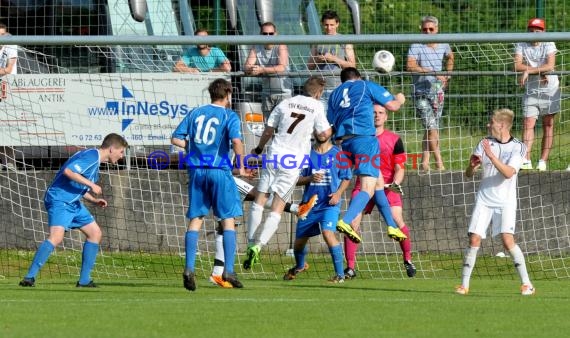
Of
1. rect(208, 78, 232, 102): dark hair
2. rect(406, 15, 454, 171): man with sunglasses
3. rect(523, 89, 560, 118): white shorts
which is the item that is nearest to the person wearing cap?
rect(523, 89, 560, 118): white shorts

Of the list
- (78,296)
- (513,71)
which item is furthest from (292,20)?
(78,296)

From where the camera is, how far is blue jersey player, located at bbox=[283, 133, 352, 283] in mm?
14109

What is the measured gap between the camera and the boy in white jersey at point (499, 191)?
11727 millimetres

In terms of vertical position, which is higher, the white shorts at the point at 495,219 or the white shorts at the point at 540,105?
the white shorts at the point at 540,105

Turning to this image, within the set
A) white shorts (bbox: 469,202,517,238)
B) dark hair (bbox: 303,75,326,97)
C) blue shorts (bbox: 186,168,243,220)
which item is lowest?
white shorts (bbox: 469,202,517,238)

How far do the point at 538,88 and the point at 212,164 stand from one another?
19.4 ft

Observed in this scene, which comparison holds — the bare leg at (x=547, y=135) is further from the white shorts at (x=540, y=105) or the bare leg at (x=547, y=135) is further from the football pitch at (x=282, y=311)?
the football pitch at (x=282, y=311)

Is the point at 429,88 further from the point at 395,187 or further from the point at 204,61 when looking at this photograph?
the point at 204,61

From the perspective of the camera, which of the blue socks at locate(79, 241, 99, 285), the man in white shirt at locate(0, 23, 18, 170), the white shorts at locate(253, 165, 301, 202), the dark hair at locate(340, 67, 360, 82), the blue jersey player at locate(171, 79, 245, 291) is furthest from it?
the man in white shirt at locate(0, 23, 18, 170)

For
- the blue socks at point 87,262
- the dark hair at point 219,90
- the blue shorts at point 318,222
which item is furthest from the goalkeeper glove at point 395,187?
the blue socks at point 87,262

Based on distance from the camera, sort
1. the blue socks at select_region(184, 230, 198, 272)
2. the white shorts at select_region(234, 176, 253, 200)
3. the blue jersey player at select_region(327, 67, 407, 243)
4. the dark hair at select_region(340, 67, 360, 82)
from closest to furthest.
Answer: the blue socks at select_region(184, 230, 198, 272) → the blue jersey player at select_region(327, 67, 407, 243) → the dark hair at select_region(340, 67, 360, 82) → the white shorts at select_region(234, 176, 253, 200)

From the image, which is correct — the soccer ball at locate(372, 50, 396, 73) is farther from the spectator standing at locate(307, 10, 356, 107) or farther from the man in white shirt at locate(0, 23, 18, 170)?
the man in white shirt at locate(0, 23, 18, 170)

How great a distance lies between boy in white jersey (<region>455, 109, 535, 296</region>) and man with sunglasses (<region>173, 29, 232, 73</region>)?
5.77 m

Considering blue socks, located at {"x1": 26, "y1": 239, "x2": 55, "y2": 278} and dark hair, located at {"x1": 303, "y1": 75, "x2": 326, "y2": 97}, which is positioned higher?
dark hair, located at {"x1": 303, "y1": 75, "x2": 326, "y2": 97}
